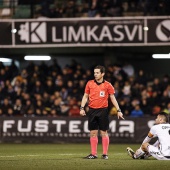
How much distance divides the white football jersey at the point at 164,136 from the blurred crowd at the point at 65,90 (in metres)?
9.65

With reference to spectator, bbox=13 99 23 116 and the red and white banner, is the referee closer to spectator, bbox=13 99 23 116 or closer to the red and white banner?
spectator, bbox=13 99 23 116

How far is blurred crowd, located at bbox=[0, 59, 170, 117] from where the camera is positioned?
24344 mm

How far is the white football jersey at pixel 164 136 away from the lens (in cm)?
1358

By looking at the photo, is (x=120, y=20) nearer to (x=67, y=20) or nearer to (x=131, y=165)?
(x=67, y=20)

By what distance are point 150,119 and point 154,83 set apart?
137 inches

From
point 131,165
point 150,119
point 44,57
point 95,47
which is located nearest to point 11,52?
point 44,57

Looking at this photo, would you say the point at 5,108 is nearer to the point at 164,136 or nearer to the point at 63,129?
the point at 63,129

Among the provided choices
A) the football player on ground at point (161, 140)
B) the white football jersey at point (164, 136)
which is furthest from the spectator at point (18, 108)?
the white football jersey at point (164, 136)

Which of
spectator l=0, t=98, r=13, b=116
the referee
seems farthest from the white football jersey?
spectator l=0, t=98, r=13, b=116

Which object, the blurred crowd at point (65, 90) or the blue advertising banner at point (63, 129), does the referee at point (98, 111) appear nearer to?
the blue advertising banner at point (63, 129)

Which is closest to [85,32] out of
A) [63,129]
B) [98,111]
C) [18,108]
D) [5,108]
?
[18,108]

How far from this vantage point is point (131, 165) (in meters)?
12.7

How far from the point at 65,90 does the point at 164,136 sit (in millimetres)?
12132

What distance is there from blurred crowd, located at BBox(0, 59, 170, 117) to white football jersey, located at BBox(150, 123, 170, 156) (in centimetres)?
965
